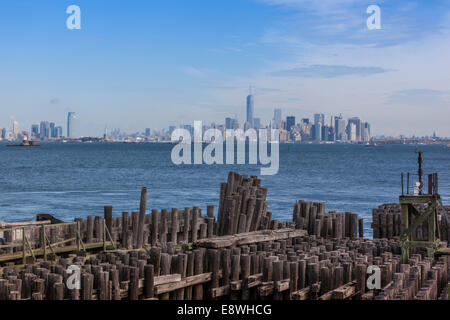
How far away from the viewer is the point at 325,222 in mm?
20156

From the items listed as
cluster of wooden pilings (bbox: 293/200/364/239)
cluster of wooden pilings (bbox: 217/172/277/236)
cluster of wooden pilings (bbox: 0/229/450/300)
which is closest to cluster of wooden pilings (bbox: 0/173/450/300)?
cluster of wooden pilings (bbox: 0/229/450/300)

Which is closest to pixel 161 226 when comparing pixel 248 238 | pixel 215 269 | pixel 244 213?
pixel 244 213

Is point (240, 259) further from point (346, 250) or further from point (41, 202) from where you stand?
point (41, 202)

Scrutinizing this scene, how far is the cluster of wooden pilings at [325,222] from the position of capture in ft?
65.7

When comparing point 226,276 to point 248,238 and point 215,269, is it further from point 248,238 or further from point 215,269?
point 248,238

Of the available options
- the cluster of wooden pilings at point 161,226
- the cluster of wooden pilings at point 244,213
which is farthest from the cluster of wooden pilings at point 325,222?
the cluster of wooden pilings at point 244,213

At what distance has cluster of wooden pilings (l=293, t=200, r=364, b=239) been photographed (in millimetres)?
20031

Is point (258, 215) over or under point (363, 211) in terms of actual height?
over

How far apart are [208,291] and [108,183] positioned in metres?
75.8

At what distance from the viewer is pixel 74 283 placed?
12117 mm

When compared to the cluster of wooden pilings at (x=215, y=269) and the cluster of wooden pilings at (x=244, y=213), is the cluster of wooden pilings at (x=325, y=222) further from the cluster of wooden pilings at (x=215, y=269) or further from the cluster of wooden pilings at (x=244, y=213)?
the cluster of wooden pilings at (x=244, y=213)

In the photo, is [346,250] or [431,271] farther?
[346,250]

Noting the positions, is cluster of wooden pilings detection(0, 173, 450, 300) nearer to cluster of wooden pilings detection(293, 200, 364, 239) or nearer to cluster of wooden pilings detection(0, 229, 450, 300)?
cluster of wooden pilings detection(0, 229, 450, 300)
